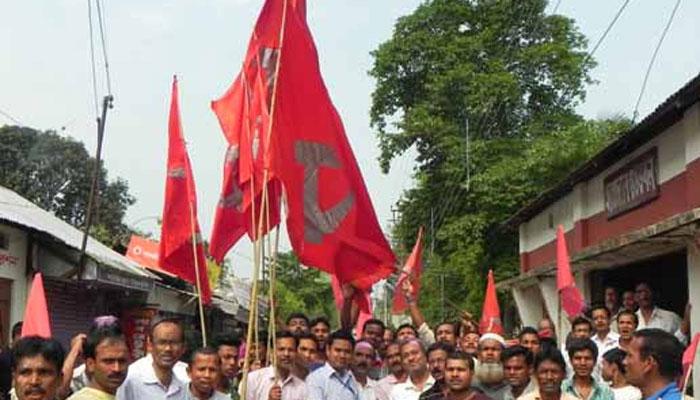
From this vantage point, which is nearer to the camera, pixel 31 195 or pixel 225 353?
pixel 225 353

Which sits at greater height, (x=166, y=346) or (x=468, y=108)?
(x=468, y=108)

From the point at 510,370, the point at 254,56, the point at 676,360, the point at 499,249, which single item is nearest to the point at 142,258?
the point at 499,249

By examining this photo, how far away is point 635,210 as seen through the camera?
48.0 ft

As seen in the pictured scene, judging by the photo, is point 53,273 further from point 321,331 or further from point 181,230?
point 321,331

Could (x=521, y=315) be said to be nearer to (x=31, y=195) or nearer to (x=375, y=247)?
(x=375, y=247)

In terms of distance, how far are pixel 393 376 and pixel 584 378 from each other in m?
1.66

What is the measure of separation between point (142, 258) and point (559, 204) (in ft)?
28.8

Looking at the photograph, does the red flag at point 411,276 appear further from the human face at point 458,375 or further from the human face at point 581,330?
the human face at point 458,375

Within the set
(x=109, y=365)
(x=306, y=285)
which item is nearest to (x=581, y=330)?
(x=109, y=365)

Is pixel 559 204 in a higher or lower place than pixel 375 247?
higher

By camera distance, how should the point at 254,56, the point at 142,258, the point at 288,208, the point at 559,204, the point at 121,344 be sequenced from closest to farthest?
the point at 121,344, the point at 288,208, the point at 254,56, the point at 559,204, the point at 142,258

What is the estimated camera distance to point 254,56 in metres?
7.77

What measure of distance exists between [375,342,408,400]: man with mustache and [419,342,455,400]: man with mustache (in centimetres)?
59

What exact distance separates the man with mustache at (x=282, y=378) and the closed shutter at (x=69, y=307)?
9312 millimetres
